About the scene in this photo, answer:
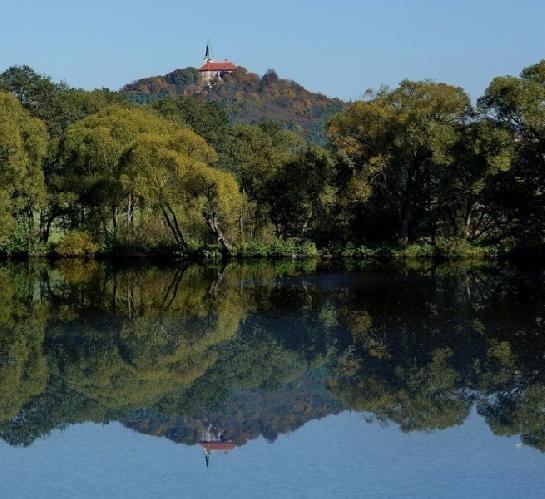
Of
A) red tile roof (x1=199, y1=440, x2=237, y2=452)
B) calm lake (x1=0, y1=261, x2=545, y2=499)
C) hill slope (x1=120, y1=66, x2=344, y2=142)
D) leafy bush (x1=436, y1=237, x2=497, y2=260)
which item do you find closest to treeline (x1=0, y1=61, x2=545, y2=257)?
leafy bush (x1=436, y1=237, x2=497, y2=260)

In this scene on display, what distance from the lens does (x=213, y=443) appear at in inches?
588

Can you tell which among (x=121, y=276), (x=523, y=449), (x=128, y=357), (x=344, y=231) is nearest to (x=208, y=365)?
(x=128, y=357)

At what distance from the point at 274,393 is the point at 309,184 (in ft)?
94.9

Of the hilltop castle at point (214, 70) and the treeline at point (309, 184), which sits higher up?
the hilltop castle at point (214, 70)

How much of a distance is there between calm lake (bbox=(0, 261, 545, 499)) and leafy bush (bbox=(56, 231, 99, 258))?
1457 cm

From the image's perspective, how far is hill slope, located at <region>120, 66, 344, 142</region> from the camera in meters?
165

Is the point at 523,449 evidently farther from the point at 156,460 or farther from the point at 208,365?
the point at 208,365

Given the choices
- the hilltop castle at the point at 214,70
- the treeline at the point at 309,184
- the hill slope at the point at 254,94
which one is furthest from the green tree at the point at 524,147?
the hilltop castle at the point at 214,70

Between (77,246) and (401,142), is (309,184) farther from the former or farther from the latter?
(77,246)

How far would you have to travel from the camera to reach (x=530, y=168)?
44312 mm

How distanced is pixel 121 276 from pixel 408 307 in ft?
47.7

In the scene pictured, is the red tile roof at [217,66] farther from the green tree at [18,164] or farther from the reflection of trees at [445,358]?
the reflection of trees at [445,358]

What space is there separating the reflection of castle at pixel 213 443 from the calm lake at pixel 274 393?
0.05 meters

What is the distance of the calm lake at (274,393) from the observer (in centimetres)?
1323
